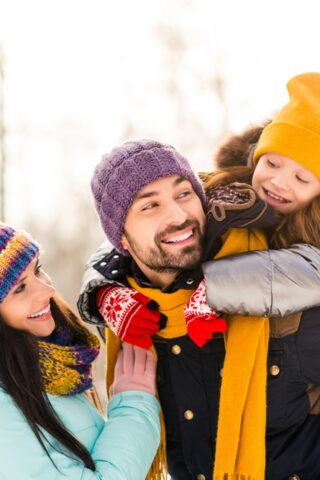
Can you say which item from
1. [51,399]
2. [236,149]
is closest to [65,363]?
[51,399]

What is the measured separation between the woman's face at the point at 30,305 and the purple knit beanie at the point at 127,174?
24 cm

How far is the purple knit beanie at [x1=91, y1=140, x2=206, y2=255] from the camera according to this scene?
→ 5.79ft

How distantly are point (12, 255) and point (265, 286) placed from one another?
0.63m

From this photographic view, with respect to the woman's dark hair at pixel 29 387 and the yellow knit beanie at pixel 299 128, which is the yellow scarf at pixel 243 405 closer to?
the woman's dark hair at pixel 29 387

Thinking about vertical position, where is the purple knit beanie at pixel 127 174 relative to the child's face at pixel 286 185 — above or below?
above

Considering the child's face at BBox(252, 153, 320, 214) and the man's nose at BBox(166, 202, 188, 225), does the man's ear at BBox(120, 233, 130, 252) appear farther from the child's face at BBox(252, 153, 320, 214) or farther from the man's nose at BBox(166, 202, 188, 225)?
the child's face at BBox(252, 153, 320, 214)

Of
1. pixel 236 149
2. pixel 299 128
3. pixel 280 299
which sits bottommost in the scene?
pixel 280 299

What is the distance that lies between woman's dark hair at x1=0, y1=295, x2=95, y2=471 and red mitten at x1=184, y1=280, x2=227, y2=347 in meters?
0.40

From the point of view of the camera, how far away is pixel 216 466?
5.37 ft

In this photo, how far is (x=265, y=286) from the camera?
5.05 feet

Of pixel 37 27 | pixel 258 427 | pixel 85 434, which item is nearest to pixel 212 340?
pixel 258 427

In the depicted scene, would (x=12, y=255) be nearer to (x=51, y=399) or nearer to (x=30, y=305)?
(x=30, y=305)

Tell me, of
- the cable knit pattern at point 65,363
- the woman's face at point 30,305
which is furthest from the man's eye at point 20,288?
the cable knit pattern at point 65,363

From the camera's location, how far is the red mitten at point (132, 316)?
1.76 metres
